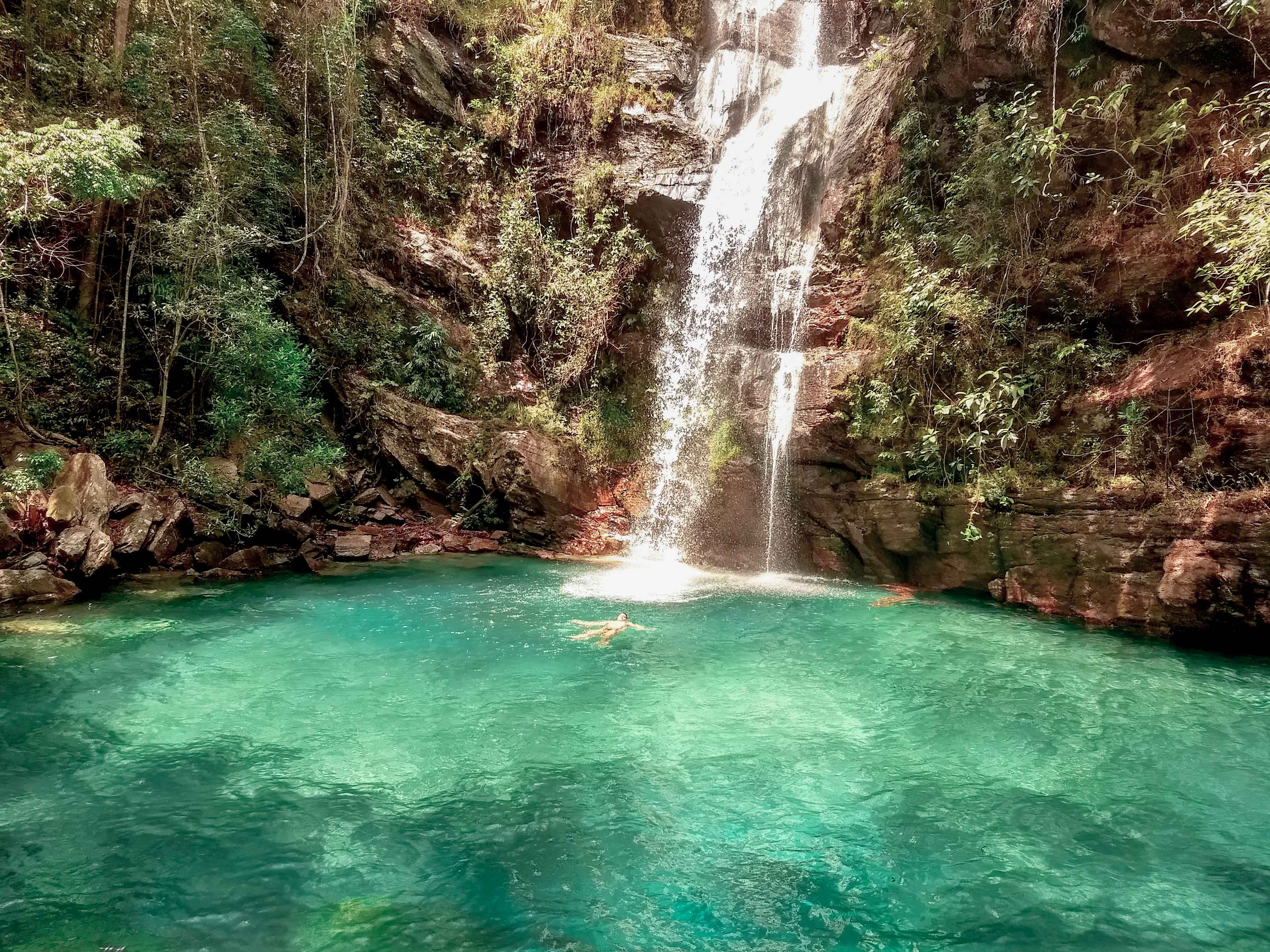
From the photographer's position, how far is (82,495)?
9.17m

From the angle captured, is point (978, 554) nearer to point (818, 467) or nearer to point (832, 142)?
point (818, 467)

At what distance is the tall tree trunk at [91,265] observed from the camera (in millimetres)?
11117

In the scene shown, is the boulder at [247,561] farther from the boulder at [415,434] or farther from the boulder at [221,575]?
the boulder at [415,434]

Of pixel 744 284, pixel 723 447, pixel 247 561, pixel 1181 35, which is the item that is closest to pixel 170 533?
pixel 247 561

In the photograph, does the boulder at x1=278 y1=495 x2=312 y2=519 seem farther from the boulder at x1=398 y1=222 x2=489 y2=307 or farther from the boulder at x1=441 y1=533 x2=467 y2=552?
the boulder at x1=398 y1=222 x2=489 y2=307

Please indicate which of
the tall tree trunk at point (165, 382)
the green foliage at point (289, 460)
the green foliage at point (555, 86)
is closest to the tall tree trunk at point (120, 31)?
the tall tree trunk at point (165, 382)

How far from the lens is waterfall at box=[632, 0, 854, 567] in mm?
13297

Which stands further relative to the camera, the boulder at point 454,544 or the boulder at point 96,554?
the boulder at point 454,544

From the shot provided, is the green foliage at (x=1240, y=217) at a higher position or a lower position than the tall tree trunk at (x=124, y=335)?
higher

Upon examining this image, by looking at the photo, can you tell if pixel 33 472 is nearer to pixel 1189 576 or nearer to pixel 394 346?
pixel 394 346

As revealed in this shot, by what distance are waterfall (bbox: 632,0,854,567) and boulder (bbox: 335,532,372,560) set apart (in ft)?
17.2

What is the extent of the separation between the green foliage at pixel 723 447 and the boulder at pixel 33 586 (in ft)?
34.2

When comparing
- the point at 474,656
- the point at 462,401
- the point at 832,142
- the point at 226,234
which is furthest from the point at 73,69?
the point at 832,142

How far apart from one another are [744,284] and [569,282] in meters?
4.37
